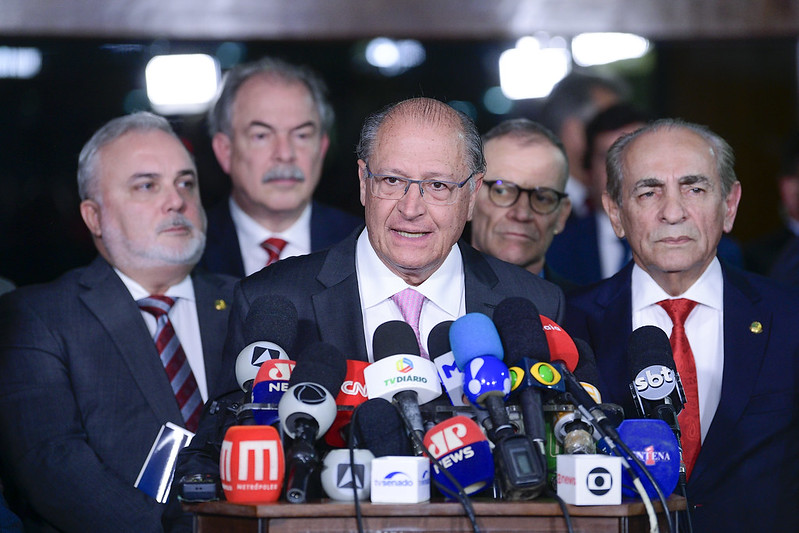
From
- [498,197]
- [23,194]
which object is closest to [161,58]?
[23,194]

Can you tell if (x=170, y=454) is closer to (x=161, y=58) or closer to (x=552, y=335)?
(x=552, y=335)

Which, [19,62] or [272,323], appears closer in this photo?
[272,323]

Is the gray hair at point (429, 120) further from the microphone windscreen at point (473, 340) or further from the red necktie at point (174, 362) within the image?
the red necktie at point (174, 362)

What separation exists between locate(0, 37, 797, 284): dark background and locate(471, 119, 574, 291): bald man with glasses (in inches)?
42.9

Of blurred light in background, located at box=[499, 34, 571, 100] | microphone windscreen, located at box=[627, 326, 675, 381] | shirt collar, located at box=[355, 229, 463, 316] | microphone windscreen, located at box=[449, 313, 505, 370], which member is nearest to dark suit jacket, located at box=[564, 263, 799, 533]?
shirt collar, located at box=[355, 229, 463, 316]

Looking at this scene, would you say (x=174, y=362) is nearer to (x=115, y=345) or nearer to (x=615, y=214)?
(x=115, y=345)

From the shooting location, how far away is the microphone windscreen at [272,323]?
2.46 metres

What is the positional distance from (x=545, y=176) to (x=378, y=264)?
1293 mm

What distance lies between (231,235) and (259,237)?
0.12 metres

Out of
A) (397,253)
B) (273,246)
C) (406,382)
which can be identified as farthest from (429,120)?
(273,246)

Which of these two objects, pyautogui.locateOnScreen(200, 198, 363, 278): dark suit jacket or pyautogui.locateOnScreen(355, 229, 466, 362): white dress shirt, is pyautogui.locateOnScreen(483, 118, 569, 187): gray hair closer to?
pyautogui.locateOnScreen(200, 198, 363, 278): dark suit jacket

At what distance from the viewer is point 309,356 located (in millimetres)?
2227

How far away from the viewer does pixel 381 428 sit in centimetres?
214

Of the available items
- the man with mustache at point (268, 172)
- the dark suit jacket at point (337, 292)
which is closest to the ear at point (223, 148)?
the man with mustache at point (268, 172)
